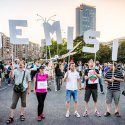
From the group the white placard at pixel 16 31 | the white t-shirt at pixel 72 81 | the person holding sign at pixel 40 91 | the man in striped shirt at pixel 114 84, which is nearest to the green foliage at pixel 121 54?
the white placard at pixel 16 31

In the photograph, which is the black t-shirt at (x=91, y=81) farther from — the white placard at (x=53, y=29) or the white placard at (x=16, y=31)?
the white placard at (x=53, y=29)

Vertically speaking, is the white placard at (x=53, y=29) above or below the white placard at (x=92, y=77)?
above

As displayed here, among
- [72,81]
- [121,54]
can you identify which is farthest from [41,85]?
[121,54]

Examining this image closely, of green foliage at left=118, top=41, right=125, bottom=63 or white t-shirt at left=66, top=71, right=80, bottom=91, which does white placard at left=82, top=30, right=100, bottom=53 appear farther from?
green foliage at left=118, top=41, right=125, bottom=63

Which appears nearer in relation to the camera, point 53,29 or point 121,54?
point 53,29

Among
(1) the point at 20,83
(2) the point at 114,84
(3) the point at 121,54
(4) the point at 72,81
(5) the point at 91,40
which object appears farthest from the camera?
(3) the point at 121,54

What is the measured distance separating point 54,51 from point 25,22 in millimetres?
81887

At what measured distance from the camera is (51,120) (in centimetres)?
903

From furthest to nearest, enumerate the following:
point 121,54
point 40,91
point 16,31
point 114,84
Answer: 1. point 121,54
2. point 16,31
3. point 114,84
4. point 40,91

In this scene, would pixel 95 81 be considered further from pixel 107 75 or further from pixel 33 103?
pixel 33 103

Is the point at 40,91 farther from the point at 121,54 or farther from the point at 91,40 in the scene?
the point at 121,54

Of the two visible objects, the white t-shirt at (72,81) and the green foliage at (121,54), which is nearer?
the white t-shirt at (72,81)

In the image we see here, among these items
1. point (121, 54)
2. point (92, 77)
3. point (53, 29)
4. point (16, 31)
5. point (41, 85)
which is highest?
point (53, 29)

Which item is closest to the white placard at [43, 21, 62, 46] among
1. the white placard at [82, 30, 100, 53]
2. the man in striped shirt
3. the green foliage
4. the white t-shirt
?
the white placard at [82, 30, 100, 53]
